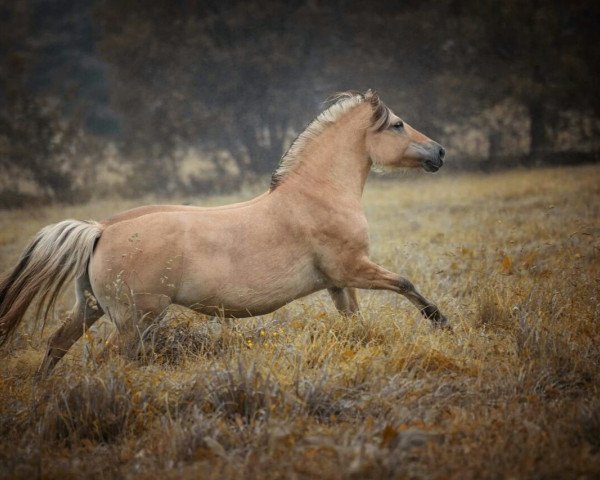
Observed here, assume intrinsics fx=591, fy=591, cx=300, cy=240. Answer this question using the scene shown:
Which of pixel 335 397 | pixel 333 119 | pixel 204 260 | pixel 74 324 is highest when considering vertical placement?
pixel 333 119

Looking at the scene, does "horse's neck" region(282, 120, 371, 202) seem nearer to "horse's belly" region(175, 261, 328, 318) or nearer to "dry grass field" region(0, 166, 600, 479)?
"horse's belly" region(175, 261, 328, 318)

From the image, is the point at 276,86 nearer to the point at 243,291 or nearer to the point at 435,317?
the point at 435,317

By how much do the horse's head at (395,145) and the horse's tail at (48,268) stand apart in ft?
8.35

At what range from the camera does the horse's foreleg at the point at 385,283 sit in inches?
193

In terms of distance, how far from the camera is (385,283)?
4.93m

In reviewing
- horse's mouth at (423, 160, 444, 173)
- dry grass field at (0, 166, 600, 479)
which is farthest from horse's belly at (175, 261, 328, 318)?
horse's mouth at (423, 160, 444, 173)

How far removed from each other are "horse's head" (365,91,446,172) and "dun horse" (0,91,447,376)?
0.33m

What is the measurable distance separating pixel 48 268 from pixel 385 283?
2.65 m

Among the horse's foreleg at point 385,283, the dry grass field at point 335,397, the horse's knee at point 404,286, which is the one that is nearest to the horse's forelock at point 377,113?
the horse's foreleg at point 385,283

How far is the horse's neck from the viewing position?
510 cm

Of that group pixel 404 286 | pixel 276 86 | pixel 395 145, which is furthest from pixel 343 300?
pixel 276 86

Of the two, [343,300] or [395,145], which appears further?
[395,145]

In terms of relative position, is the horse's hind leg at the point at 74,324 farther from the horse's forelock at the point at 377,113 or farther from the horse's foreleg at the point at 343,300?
the horse's forelock at the point at 377,113

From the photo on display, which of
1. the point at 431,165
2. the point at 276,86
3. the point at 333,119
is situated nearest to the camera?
the point at 333,119
